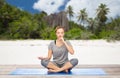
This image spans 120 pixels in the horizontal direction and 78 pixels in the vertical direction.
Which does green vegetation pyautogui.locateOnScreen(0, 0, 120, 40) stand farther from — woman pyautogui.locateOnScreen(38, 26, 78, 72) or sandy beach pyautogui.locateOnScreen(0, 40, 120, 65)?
woman pyautogui.locateOnScreen(38, 26, 78, 72)

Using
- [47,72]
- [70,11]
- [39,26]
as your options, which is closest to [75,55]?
[47,72]

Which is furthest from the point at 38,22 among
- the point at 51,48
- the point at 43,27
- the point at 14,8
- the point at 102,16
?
the point at 51,48

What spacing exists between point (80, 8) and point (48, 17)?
4.15m

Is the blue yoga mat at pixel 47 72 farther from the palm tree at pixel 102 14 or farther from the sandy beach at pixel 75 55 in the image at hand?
the palm tree at pixel 102 14

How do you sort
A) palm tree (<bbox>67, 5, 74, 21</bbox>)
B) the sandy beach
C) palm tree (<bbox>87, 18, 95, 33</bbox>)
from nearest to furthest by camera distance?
the sandy beach
palm tree (<bbox>87, 18, 95, 33</bbox>)
palm tree (<bbox>67, 5, 74, 21</bbox>)

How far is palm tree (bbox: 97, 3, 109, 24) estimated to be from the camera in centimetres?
2889

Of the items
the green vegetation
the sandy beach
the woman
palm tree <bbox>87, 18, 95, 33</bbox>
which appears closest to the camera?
the woman

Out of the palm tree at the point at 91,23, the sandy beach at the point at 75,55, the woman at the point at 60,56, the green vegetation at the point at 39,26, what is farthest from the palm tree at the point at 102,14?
the woman at the point at 60,56

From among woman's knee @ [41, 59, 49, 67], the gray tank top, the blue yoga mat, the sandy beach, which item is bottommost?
the sandy beach

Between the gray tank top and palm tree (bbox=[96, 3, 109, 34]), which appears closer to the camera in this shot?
the gray tank top

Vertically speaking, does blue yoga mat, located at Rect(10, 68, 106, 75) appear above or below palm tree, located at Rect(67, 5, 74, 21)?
below

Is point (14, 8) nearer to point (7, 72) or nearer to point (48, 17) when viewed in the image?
point (48, 17)

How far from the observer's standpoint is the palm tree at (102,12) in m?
28.9

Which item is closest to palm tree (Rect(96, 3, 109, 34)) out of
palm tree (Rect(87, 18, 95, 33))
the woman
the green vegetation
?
the green vegetation
